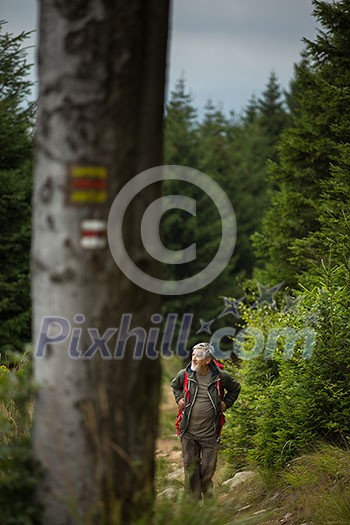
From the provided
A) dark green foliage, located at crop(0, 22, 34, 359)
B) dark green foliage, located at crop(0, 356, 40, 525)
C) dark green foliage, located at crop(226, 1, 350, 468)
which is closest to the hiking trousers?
dark green foliage, located at crop(226, 1, 350, 468)

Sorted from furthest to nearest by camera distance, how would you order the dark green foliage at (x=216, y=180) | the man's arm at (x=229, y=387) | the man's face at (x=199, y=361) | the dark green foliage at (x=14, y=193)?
the dark green foliage at (x=216, y=180)
the dark green foliage at (x=14, y=193)
the man's arm at (x=229, y=387)
the man's face at (x=199, y=361)

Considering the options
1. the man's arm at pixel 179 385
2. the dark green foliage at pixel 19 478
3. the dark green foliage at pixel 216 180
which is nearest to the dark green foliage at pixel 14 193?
the dark green foliage at pixel 216 180

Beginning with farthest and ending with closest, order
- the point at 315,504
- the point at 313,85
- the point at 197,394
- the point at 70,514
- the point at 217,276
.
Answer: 1. the point at 217,276
2. the point at 313,85
3. the point at 197,394
4. the point at 315,504
5. the point at 70,514

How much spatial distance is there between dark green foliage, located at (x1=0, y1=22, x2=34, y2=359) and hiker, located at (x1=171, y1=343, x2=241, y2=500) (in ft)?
26.5

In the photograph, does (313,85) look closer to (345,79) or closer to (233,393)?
(345,79)

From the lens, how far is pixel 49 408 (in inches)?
132

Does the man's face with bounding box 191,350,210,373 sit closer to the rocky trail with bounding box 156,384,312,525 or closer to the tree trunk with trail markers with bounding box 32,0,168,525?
the rocky trail with bounding box 156,384,312,525

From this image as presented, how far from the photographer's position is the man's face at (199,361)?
7582mm

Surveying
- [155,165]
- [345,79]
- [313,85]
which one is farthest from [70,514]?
[313,85]

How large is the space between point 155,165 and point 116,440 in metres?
1.39

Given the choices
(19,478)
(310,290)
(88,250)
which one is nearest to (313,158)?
(310,290)

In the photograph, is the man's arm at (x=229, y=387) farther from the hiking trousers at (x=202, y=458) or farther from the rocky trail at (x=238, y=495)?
the rocky trail at (x=238, y=495)

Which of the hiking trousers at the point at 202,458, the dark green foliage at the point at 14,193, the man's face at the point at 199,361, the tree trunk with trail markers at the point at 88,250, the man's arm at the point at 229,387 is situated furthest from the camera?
the dark green foliage at the point at 14,193

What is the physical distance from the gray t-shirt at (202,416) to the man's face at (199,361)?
139 millimetres
